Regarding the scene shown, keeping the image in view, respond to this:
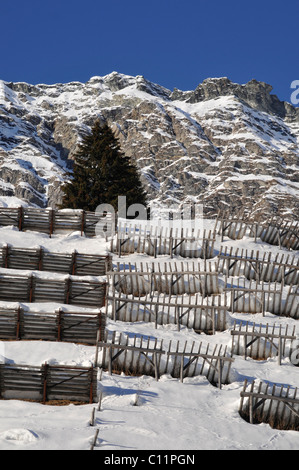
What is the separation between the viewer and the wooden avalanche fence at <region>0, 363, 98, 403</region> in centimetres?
1605

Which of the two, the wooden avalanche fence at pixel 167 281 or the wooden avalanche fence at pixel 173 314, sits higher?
the wooden avalanche fence at pixel 167 281

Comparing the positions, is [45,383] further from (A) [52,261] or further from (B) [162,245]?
(B) [162,245]

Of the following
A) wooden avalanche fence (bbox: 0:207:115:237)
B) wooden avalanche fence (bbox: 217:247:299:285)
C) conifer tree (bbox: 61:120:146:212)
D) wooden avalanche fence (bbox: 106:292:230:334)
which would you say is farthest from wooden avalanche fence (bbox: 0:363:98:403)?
conifer tree (bbox: 61:120:146:212)

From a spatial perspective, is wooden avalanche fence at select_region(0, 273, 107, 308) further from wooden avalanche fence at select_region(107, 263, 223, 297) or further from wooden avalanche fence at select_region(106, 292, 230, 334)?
wooden avalanche fence at select_region(106, 292, 230, 334)

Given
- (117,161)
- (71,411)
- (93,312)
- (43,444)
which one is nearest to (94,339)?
(93,312)

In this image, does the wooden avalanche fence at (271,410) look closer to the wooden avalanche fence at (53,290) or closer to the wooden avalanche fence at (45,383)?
the wooden avalanche fence at (45,383)

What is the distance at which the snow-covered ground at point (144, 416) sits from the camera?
1248cm

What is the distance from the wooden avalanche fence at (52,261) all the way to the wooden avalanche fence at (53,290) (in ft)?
10.5

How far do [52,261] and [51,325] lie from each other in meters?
7.40

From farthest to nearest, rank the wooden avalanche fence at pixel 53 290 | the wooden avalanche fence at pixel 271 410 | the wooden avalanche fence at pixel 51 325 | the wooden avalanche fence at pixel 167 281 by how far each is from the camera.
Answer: the wooden avalanche fence at pixel 167 281
the wooden avalanche fence at pixel 53 290
the wooden avalanche fence at pixel 51 325
the wooden avalanche fence at pixel 271 410

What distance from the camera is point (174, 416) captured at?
14695 mm

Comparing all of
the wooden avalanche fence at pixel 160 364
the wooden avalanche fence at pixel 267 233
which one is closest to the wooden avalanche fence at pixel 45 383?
the wooden avalanche fence at pixel 160 364

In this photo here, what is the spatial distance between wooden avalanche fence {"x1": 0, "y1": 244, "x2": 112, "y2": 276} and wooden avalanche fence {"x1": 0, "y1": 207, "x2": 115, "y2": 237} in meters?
5.02

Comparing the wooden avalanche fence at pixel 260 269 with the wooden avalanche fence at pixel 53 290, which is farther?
the wooden avalanche fence at pixel 260 269
